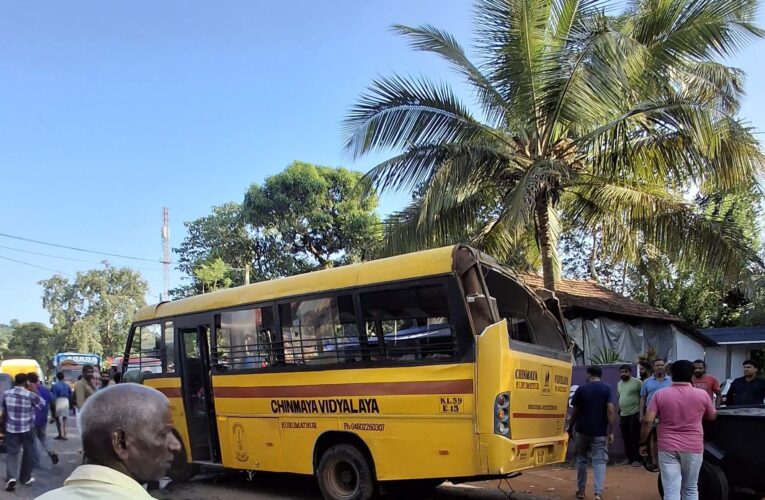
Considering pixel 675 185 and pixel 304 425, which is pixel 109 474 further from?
pixel 675 185

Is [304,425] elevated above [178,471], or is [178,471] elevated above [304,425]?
[304,425]

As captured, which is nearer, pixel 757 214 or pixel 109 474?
pixel 109 474

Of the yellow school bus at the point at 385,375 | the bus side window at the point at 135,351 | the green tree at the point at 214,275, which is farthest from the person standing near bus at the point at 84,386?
the green tree at the point at 214,275

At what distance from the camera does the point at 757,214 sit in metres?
22.5

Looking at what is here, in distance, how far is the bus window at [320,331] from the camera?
23.1ft

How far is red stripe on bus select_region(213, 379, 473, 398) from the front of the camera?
6137 mm

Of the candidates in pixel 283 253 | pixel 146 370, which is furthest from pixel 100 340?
pixel 146 370

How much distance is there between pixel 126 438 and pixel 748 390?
8.82 m

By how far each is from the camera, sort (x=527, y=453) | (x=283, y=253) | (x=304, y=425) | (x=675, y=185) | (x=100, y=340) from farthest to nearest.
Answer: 1. (x=100, y=340)
2. (x=283, y=253)
3. (x=675, y=185)
4. (x=304, y=425)
5. (x=527, y=453)

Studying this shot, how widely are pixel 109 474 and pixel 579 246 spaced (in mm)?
28298

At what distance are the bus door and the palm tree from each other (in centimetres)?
411

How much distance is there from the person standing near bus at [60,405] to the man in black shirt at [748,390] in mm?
12697

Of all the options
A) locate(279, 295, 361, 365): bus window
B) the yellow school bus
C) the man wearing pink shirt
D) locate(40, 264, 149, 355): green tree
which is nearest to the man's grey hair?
the yellow school bus

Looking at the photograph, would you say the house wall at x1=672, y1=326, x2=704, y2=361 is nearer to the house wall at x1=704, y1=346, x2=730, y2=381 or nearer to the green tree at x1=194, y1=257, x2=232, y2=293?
the house wall at x1=704, y1=346, x2=730, y2=381
